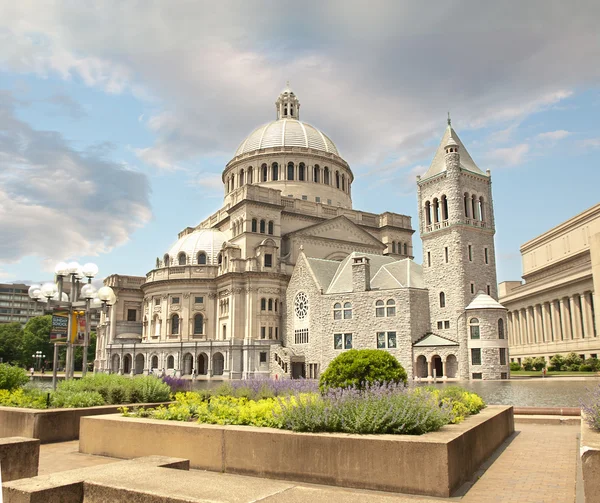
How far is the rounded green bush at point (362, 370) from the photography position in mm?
19267

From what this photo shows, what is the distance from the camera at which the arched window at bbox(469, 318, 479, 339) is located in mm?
48875

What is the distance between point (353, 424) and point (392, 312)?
146ft

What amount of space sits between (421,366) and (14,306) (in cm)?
14917

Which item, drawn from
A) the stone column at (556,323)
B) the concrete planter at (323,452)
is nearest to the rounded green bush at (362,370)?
the concrete planter at (323,452)

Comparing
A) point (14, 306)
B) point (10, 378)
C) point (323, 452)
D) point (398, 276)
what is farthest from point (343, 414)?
point (14, 306)

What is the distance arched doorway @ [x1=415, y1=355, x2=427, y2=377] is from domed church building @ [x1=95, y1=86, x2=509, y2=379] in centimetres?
15

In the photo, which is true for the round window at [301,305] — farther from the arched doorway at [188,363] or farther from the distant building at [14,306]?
the distant building at [14,306]

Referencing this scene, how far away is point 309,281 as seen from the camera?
61219 mm

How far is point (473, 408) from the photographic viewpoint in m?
13.4

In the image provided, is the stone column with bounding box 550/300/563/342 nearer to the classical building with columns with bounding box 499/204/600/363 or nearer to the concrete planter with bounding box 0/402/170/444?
the classical building with columns with bounding box 499/204/600/363

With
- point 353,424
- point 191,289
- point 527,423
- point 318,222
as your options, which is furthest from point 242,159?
point 353,424

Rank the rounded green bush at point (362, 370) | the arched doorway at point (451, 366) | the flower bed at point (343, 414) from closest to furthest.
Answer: the flower bed at point (343, 414), the rounded green bush at point (362, 370), the arched doorway at point (451, 366)

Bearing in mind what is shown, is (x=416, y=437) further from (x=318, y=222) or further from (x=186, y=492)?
(x=318, y=222)

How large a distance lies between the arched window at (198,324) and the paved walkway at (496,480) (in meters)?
58.6
